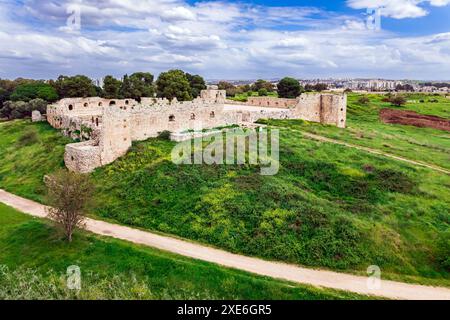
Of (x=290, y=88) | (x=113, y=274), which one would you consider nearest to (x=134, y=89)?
(x=290, y=88)

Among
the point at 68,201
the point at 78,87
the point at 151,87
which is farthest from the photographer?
the point at 151,87

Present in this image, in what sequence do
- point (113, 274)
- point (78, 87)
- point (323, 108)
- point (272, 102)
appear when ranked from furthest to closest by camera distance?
point (78, 87), point (272, 102), point (323, 108), point (113, 274)

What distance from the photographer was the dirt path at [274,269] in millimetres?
19031

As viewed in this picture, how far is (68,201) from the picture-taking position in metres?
22.9

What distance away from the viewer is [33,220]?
85.4ft

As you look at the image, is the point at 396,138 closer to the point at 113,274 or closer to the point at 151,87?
the point at 113,274

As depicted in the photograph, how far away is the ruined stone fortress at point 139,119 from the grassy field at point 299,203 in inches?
52.9

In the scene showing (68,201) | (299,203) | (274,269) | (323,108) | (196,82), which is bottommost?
(274,269)

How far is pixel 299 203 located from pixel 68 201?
14.1 m

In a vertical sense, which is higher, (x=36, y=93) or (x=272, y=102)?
(x=36, y=93)

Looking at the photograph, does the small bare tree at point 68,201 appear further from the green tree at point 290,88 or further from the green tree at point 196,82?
the green tree at point 290,88

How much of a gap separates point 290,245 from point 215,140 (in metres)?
14.9

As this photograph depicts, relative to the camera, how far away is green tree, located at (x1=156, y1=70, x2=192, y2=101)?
59875mm
